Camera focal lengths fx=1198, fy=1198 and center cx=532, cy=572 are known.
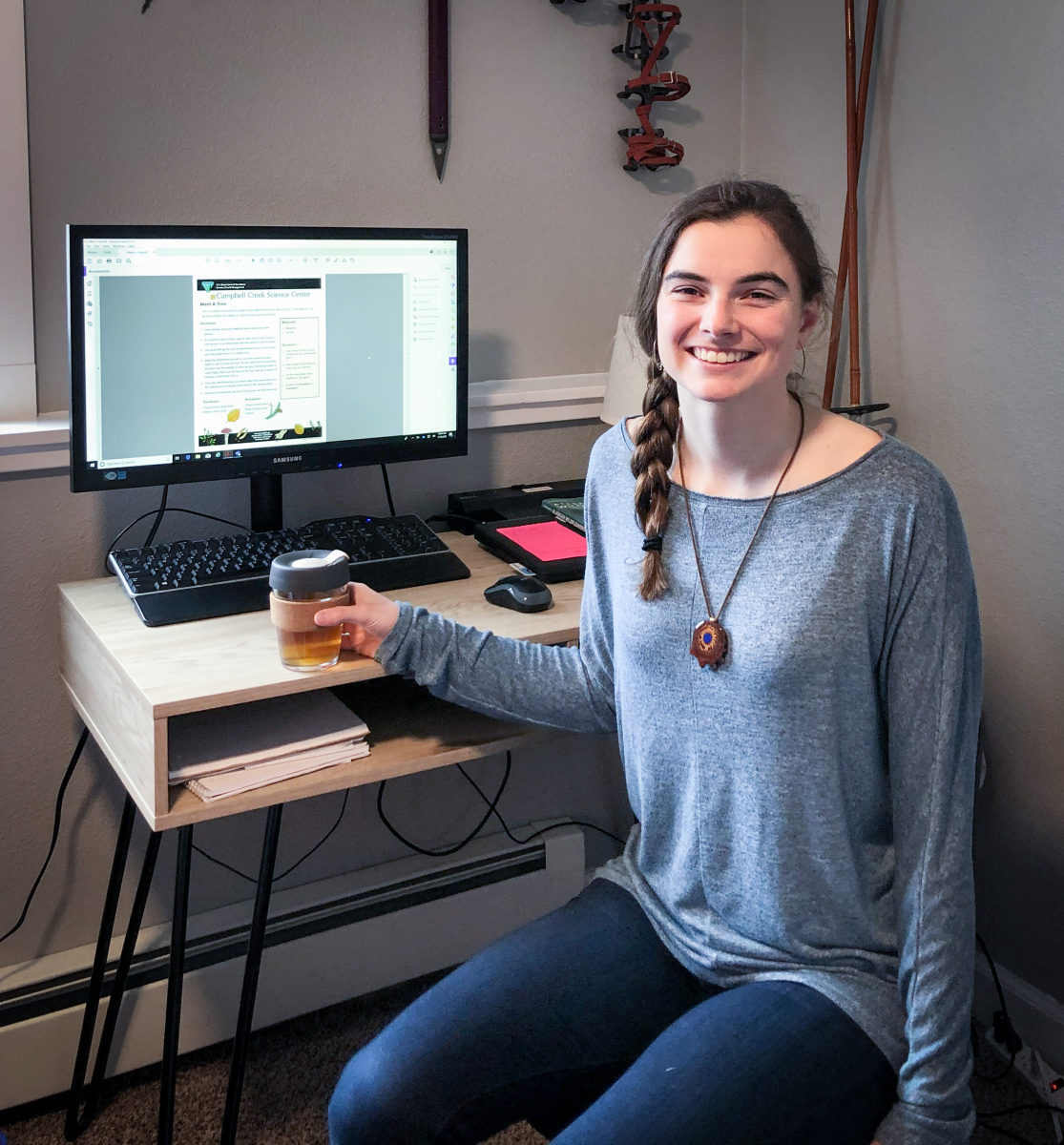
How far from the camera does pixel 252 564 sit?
1.55m

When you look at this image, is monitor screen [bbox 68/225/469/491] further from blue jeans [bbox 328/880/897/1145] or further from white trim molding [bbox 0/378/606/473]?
blue jeans [bbox 328/880/897/1145]

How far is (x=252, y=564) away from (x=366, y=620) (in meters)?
0.29

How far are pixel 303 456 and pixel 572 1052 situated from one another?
85 cm

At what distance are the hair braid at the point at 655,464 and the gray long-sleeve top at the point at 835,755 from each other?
17 mm

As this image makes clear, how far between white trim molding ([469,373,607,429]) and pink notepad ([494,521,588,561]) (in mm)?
261

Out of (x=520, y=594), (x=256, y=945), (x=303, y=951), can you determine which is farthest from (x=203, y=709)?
(x=303, y=951)

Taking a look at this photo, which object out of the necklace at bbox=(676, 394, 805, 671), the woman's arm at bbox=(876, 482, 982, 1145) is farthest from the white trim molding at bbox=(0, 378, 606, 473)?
the woman's arm at bbox=(876, 482, 982, 1145)

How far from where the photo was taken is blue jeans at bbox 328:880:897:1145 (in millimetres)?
1034

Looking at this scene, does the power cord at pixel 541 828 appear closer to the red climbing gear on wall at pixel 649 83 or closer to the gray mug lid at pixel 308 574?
the gray mug lid at pixel 308 574

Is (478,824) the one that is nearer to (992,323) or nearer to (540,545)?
(540,545)

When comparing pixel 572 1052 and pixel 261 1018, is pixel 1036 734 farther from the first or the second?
pixel 261 1018

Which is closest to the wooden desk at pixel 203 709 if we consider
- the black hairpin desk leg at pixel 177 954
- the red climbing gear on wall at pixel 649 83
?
the black hairpin desk leg at pixel 177 954

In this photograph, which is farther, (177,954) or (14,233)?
(14,233)

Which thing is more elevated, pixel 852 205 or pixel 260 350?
pixel 852 205
